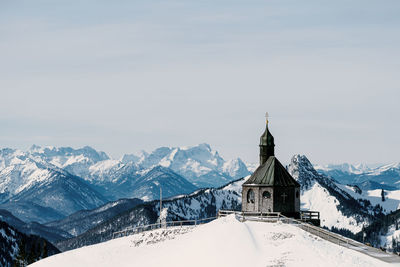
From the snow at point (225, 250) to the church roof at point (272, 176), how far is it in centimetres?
954

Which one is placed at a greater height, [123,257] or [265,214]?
[265,214]

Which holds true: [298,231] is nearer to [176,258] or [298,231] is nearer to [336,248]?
[336,248]

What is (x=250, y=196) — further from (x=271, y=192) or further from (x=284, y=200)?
(x=284, y=200)

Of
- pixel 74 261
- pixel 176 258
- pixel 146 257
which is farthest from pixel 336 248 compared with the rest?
pixel 74 261

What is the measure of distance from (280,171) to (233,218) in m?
12.6

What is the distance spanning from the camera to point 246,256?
6425 centimetres

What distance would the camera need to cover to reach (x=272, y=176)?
274 ft

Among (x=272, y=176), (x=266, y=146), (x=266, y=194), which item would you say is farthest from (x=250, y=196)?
(x=266, y=146)

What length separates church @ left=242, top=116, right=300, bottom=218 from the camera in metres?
82.3

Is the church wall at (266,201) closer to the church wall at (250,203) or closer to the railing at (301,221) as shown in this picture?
the church wall at (250,203)

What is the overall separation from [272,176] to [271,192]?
7.74 ft

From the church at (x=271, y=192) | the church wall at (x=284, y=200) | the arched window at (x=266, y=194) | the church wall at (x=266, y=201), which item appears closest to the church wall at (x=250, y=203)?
the church at (x=271, y=192)

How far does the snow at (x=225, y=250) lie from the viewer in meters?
62.3

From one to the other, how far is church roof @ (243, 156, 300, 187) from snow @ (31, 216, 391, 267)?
9.54 meters
